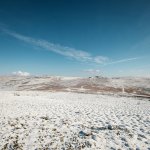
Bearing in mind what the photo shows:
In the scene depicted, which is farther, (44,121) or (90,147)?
(44,121)

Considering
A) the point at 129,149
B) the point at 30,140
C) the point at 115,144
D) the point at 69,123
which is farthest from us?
the point at 69,123

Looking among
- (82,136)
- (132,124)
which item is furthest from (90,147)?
(132,124)

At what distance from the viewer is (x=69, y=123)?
1181cm

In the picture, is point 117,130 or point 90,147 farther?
point 117,130

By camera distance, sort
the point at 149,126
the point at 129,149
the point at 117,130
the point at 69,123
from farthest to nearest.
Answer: the point at 69,123
the point at 149,126
the point at 117,130
the point at 129,149

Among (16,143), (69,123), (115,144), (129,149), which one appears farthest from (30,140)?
(129,149)

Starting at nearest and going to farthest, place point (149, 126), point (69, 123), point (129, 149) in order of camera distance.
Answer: point (129, 149)
point (149, 126)
point (69, 123)

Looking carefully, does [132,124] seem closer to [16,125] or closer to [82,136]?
[82,136]

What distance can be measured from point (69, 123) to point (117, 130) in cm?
360

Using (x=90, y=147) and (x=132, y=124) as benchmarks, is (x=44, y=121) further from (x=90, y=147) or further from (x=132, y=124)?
(x=132, y=124)

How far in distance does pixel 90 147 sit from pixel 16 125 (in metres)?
5.93

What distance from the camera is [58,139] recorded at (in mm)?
8961

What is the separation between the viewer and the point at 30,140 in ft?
29.3

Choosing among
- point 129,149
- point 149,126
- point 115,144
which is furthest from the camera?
point 149,126
